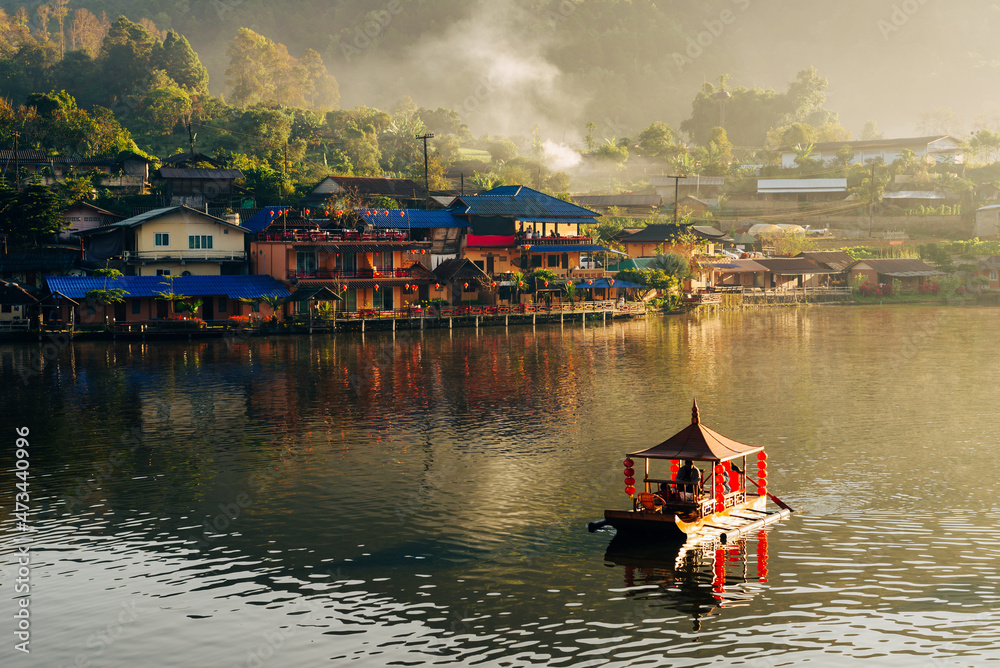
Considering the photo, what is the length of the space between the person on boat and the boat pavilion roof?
1.09ft

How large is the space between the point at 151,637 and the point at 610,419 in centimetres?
2670

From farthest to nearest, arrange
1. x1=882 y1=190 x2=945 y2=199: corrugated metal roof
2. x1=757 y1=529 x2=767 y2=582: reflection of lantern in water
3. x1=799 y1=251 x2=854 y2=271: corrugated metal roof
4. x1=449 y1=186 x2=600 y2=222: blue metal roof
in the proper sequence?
1. x1=882 y1=190 x2=945 y2=199: corrugated metal roof
2. x1=799 y1=251 x2=854 y2=271: corrugated metal roof
3. x1=449 y1=186 x2=600 y2=222: blue metal roof
4. x1=757 y1=529 x2=767 y2=582: reflection of lantern in water

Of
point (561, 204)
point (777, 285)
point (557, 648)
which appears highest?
point (561, 204)

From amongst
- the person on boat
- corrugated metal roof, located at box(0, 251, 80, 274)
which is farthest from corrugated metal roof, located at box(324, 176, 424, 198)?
the person on boat

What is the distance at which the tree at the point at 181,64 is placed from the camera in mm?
170875

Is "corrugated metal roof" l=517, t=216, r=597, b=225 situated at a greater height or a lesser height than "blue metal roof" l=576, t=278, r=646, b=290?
greater

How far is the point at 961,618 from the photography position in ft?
66.2

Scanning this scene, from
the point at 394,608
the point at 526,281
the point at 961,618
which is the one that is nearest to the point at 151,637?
the point at 394,608

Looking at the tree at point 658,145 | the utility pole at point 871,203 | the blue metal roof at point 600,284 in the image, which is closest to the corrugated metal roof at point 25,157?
the blue metal roof at point 600,284

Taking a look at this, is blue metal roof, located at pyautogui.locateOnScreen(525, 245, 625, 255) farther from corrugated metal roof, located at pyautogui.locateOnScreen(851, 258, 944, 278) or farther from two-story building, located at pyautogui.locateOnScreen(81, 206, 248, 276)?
corrugated metal roof, located at pyautogui.locateOnScreen(851, 258, 944, 278)

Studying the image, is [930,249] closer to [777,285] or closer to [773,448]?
[777,285]

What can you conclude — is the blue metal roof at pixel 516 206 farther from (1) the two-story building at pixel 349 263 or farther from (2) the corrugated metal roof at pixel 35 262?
(2) the corrugated metal roof at pixel 35 262

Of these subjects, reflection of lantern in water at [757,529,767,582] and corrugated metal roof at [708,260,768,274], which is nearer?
reflection of lantern in water at [757,529,767,582]

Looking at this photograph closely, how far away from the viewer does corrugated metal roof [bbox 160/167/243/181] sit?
329 feet
